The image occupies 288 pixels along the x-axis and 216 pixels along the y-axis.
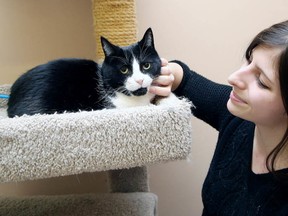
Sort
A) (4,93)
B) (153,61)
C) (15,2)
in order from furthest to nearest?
(15,2) → (4,93) → (153,61)

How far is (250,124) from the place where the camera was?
2.42 ft

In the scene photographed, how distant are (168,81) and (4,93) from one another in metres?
0.50

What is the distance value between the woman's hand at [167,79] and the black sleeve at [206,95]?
0.05 feet

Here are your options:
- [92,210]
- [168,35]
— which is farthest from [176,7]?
[92,210]

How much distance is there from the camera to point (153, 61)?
0.74 metres

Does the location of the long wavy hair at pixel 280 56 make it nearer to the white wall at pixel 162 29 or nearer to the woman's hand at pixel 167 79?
the woman's hand at pixel 167 79

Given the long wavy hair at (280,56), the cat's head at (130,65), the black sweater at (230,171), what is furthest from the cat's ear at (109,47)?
the long wavy hair at (280,56)

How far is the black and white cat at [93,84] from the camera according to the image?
2.36 feet

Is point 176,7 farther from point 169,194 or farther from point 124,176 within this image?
point 169,194

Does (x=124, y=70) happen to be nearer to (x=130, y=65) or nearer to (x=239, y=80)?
(x=130, y=65)

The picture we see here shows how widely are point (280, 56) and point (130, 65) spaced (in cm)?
34

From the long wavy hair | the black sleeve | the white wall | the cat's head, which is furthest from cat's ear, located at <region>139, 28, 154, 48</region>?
the white wall

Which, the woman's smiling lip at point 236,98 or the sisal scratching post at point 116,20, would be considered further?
the sisal scratching post at point 116,20

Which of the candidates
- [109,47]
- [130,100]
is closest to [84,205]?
[130,100]
